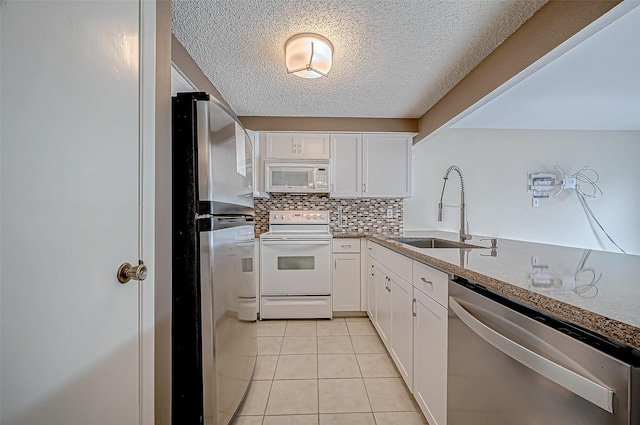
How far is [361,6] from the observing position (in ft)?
4.48

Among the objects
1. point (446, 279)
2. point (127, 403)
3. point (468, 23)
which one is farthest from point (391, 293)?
point (468, 23)

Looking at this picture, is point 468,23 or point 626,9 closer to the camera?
point 626,9

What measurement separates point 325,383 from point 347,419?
33 centimetres

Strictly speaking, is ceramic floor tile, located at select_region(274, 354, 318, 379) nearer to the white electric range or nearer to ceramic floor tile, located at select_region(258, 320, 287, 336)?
ceramic floor tile, located at select_region(258, 320, 287, 336)

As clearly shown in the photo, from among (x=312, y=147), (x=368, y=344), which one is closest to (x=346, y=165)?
(x=312, y=147)

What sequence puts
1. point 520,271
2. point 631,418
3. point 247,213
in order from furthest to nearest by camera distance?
point 247,213 < point 520,271 < point 631,418

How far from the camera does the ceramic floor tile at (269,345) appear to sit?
2.17 metres

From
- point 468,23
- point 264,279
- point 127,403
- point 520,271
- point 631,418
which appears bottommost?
point 264,279

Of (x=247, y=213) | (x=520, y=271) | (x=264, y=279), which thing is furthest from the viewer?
(x=264, y=279)

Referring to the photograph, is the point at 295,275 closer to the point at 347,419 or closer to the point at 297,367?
the point at 297,367

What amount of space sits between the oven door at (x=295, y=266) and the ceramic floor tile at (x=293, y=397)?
1.06 meters

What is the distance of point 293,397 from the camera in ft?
5.37

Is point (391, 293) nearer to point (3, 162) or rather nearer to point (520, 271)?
point (520, 271)

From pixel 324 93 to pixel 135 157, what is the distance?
6.44 ft
